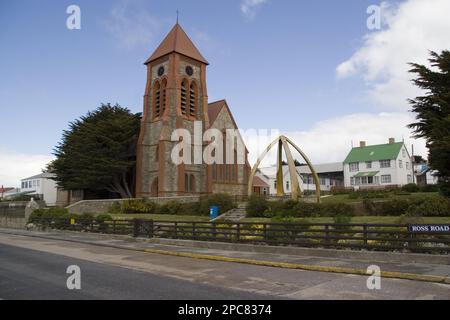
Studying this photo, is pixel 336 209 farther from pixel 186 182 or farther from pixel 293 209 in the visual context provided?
pixel 186 182

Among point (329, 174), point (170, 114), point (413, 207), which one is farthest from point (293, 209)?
point (329, 174)

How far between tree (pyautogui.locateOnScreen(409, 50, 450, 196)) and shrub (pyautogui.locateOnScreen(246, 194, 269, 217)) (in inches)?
474

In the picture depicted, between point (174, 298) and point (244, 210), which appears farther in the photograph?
point (244, 210)

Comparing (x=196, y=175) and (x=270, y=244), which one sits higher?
(x=196, y=175)

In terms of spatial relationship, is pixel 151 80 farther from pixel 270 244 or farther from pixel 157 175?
pixel 270 244

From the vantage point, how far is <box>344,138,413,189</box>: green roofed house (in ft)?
217

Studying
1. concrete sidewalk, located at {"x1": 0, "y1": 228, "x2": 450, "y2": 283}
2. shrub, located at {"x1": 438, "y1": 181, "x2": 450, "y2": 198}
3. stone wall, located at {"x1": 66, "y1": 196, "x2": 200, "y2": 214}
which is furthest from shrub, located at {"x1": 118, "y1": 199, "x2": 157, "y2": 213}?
shrub, located at {"x1": 438, "y1": 181, "x2": 450, "y2": 198}

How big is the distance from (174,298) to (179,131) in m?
40.4

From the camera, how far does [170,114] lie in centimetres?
4800

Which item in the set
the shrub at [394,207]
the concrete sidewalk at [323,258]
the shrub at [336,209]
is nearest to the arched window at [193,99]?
the shrub at [336,209]

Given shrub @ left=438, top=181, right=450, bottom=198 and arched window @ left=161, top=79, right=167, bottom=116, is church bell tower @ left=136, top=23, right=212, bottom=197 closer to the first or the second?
arched window @ left=161, top=79, right=167, bottom=116

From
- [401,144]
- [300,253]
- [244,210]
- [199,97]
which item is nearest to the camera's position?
[300,253]
